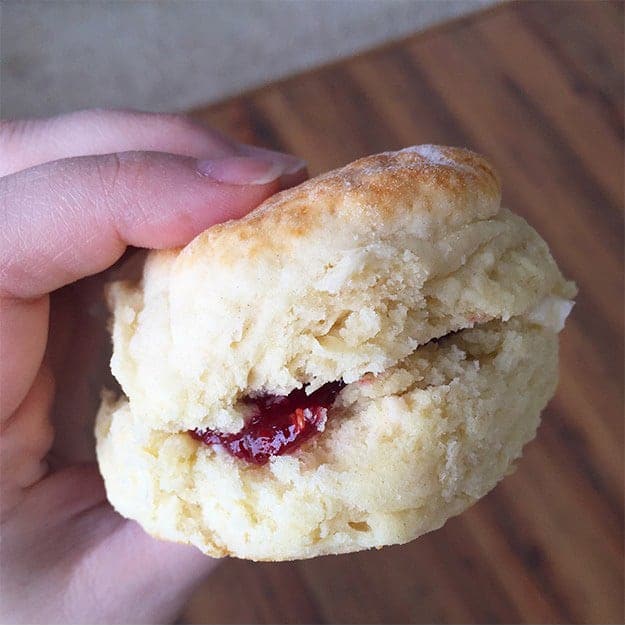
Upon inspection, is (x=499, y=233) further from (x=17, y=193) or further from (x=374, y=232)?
(x=17, y=193)

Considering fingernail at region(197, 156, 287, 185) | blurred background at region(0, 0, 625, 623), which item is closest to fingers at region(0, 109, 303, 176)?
fingernail at region(197, 156, 287, 185)

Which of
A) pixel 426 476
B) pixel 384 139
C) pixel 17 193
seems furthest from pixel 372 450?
pixel 384 139

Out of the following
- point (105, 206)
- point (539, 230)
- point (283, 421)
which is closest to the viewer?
point (283, 421)

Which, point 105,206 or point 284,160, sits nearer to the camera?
point 105,206

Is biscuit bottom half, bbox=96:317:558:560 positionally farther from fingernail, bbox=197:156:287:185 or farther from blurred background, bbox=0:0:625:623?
blurred background, bbox=0:0:625:623

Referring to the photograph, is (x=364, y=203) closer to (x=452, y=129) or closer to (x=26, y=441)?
(x=26, y=441)

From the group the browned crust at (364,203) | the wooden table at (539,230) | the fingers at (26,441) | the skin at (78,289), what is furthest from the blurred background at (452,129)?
the browned crust at (364,203)

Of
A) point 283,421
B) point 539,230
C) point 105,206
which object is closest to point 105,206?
point 105,206
